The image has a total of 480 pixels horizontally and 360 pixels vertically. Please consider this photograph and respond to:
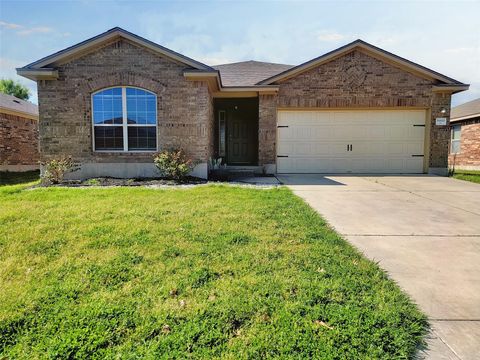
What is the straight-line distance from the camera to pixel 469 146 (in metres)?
16.2

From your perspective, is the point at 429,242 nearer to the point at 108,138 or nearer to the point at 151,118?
the point at 151,118

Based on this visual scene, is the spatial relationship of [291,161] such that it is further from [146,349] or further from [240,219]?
[146,349]

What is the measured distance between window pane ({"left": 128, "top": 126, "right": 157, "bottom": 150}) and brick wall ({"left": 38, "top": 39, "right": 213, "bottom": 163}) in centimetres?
30

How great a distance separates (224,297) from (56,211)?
13.2 feet

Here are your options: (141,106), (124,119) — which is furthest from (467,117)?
(124,119)

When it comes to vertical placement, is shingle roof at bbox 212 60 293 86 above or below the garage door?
above

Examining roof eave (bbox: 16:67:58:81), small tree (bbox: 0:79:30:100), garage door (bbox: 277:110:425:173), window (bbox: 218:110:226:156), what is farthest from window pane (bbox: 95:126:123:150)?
small tree (bbox: 0:79:30:100)

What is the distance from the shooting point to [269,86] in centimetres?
1095

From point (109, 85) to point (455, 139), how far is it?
1895 centimetres

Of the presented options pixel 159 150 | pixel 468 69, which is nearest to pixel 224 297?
pixel 159 150

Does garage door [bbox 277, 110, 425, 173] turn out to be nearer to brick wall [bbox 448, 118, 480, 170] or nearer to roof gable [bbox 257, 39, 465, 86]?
roof gable [bbox 257, 39, 465, 86]

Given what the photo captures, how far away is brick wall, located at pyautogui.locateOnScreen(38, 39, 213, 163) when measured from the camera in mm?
9234

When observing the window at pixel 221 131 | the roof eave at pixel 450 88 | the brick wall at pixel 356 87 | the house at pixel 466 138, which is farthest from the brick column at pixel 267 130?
the house at pixel 466 138

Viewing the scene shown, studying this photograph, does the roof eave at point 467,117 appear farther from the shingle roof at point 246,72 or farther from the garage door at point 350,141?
the shingle roof at point 246,72
